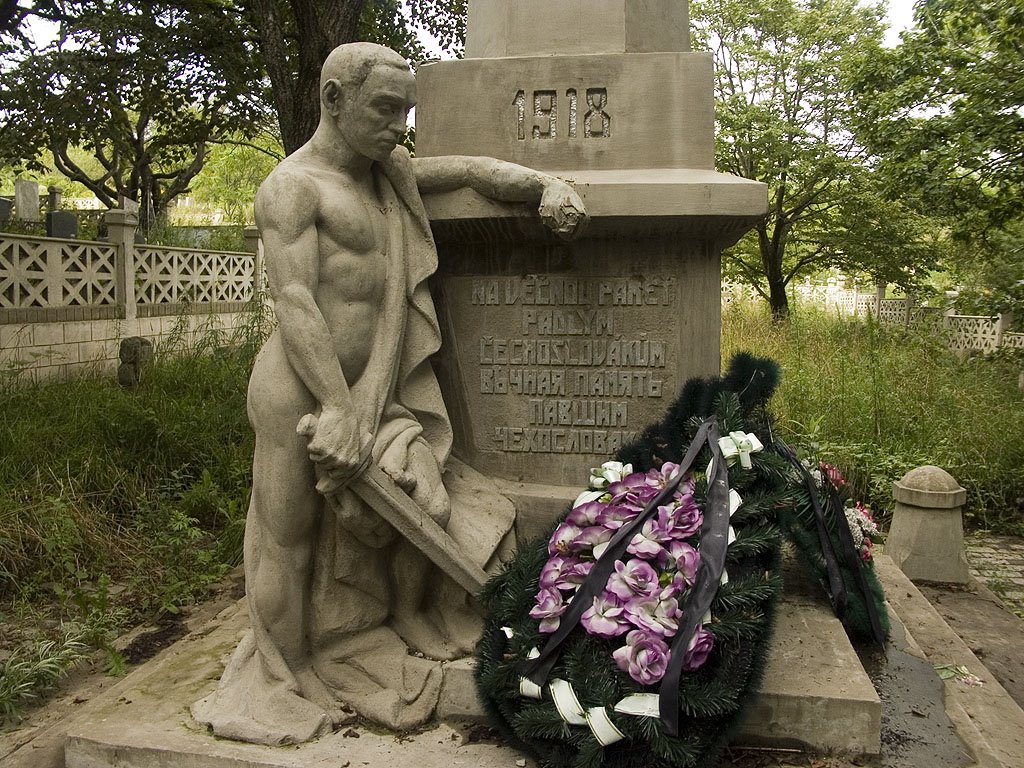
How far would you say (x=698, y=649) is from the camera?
2537 millimetres

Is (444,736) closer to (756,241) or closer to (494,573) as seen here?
(494,573)

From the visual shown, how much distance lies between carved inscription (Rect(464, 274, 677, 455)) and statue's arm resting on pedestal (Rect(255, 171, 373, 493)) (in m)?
0.84

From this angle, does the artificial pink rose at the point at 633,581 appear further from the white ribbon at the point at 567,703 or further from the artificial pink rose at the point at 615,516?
the white ribbon at the point at 567,703

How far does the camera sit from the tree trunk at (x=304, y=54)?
7.37 m

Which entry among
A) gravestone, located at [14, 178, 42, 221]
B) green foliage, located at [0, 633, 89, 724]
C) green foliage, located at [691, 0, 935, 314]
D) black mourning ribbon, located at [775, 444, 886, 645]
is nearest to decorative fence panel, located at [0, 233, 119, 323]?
green foliage, located at [0, 633, 89, 724]

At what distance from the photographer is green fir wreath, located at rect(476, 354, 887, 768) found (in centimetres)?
252

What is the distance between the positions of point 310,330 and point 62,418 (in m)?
4.95

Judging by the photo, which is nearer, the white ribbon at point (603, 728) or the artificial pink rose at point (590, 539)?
the white ribbon at point (603, 728)

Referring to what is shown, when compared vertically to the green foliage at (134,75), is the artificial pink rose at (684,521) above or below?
below

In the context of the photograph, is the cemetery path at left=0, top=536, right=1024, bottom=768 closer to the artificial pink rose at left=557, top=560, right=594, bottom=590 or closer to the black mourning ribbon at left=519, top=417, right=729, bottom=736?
the black mourning ribbon at left=519, top=417, right=729, bottom=736

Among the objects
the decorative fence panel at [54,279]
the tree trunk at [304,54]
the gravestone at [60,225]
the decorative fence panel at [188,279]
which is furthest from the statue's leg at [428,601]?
the gravestone at [60,225]

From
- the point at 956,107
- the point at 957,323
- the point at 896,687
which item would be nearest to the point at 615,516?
the point at 896,687

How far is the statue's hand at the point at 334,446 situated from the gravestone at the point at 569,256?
0.82 metres

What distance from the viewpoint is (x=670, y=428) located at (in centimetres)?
335
